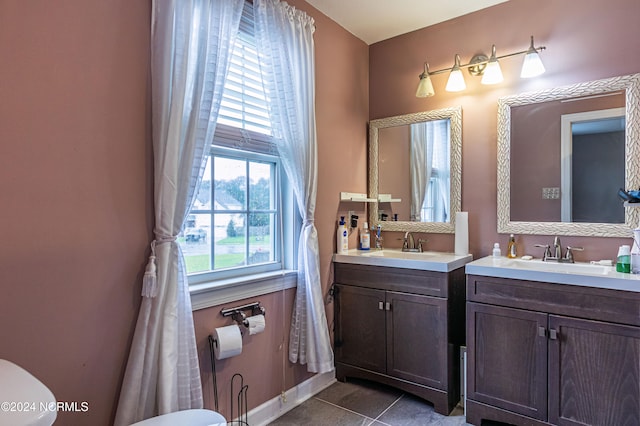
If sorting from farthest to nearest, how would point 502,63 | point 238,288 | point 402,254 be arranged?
point 402,254
point 502,63
point 238,288

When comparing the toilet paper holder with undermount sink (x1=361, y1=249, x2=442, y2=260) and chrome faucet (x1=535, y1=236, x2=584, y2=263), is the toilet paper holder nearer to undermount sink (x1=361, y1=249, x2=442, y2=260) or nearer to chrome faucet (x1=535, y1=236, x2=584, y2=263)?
undermount sink (x1=361, y1=249, x2=442, y2=260)

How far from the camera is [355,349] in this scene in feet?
8.23

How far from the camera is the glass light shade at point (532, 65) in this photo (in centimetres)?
218

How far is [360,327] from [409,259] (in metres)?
0.59

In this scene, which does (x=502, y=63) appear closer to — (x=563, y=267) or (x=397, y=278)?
(x=563, y=267)

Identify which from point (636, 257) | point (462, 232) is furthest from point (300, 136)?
point (636, 257)

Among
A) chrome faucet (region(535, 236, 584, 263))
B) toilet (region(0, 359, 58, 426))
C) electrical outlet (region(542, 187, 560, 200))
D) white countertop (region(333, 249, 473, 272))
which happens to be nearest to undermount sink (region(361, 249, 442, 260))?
white countertop (region(333, 249, 473, 272))

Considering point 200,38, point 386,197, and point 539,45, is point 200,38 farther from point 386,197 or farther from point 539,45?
point 539,45

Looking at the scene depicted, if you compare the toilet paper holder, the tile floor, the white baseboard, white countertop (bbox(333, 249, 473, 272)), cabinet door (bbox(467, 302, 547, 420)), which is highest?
white countertop (bbox(333, 249, 473, 272))

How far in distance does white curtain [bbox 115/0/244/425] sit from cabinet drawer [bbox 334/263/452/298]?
47.4 inches

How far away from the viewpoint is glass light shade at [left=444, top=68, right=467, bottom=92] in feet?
8.11

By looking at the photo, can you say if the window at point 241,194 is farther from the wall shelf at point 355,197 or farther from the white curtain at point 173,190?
the wall shelf at point 355,197

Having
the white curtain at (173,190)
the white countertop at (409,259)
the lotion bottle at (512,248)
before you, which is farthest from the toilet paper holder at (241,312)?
the lotion bottle at (512,248)

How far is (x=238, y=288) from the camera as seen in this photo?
1906 mm
